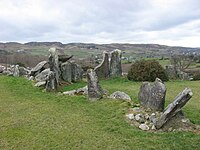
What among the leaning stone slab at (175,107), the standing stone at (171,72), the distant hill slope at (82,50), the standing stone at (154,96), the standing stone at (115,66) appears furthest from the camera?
the distant hill slope at (82,50)

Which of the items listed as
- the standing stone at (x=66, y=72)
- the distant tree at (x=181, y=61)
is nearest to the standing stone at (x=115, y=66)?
the standing stone at (x=66, y=72)

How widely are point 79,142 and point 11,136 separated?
2.39 m

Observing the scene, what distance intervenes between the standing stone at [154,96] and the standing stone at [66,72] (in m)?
10.6

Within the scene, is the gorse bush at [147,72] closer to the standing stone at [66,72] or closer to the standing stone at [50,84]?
the standing stone at [66,72]

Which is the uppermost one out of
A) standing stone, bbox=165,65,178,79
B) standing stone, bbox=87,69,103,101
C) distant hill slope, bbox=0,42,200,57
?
standing stone, bbox=87,69,103,101

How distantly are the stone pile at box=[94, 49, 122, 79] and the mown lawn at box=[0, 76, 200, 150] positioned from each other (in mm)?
9629

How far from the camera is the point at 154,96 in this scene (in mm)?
12086

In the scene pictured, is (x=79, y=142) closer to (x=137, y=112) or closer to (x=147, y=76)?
(x=137, y=112)

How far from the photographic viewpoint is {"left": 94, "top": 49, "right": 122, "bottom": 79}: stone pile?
2573cm

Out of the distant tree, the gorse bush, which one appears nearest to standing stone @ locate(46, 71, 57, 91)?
the gorse bush

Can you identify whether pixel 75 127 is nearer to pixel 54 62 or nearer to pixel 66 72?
pixel 54 62

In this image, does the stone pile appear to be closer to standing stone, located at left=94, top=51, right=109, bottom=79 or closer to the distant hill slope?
standing stone, located at left=94, top=51, right=109, bottom=79

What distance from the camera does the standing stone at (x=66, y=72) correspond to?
74.8ft

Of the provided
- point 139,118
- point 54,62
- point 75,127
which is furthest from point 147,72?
point 75,127
